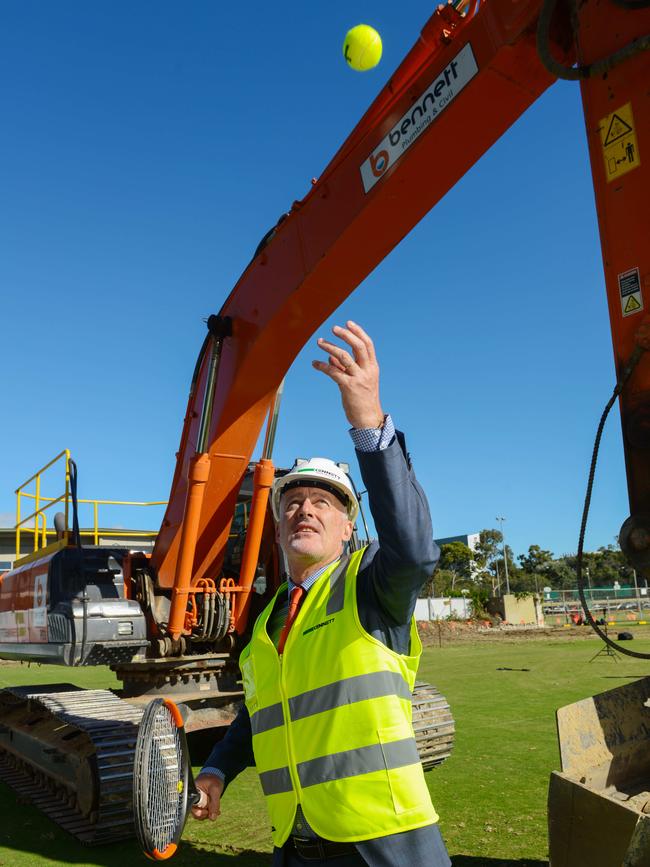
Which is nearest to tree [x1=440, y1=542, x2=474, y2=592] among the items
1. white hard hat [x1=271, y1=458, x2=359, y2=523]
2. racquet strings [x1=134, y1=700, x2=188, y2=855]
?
racquet strings [x1=134, y1=700, x2=188, y2=855]

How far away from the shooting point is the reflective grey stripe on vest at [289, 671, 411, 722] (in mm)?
2223

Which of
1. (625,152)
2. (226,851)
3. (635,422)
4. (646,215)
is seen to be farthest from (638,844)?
(226,851)

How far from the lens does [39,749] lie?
6879 mm

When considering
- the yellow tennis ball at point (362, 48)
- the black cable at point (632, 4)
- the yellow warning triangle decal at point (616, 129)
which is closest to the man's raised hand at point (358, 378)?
the yellow warning triangle decal at point (616, 129)

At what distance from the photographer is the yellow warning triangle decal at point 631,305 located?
3025mm

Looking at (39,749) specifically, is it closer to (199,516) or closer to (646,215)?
(199,516)

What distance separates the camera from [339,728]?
2.20 metres

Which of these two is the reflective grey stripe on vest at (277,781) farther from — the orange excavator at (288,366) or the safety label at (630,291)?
the safety label at (630,291)

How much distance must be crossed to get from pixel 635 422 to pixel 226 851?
13.4 feet

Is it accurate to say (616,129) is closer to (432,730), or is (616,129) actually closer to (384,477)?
(384,477)

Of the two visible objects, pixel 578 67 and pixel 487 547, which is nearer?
pixel 578 67

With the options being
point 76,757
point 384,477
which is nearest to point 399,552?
point 384,477

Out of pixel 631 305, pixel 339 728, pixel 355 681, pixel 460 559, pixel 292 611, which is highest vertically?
pixel 460 559

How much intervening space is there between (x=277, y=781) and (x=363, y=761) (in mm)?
373
